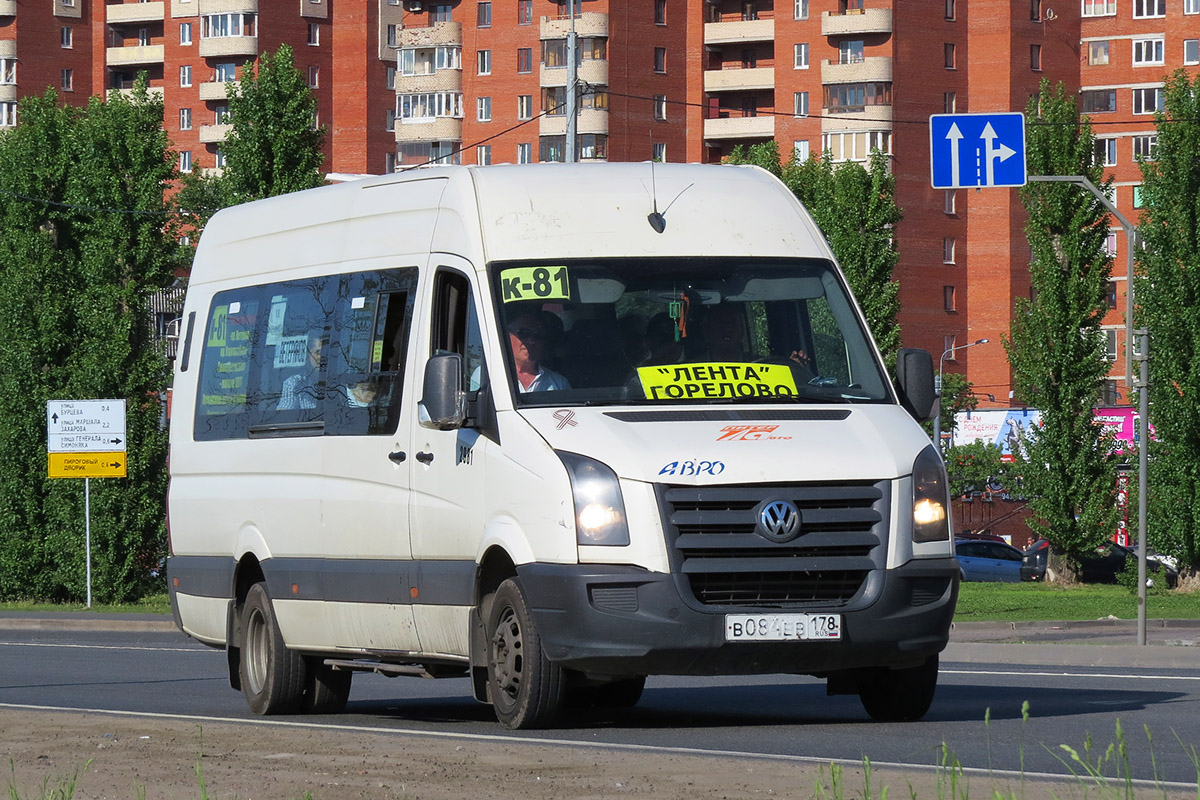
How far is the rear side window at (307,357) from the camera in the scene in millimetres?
12195

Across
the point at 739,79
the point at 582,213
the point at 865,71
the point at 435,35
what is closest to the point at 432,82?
the point at 435,35

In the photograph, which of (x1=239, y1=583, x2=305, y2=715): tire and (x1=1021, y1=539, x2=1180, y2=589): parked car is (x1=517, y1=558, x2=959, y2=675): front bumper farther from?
(x1=1021, y1=539, x2=1180, y2=589): parked car

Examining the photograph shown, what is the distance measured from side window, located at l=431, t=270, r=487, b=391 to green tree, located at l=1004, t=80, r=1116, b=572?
39817 mm

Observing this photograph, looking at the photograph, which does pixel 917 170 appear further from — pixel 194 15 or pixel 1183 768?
pixel 1183 768

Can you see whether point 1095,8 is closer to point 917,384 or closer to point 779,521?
Result: point 917,384

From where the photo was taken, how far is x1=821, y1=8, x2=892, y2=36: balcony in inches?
3999

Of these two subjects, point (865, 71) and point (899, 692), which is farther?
point (865, 71)

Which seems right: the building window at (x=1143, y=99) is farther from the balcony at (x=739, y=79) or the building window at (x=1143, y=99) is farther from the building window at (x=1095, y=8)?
the balcony at (x=739, y=79)

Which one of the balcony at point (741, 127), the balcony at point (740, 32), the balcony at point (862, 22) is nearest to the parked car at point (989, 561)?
the balcony at point (862, 22)

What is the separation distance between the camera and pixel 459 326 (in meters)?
11.6

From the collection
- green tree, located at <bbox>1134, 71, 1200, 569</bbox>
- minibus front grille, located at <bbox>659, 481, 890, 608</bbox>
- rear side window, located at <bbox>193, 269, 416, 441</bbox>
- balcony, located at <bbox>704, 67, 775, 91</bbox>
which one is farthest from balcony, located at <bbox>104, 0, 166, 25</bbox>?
minibus front grille, located at <bbox>659, 481, 890, 608</bbox>

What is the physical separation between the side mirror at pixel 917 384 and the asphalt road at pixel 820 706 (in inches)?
63.1

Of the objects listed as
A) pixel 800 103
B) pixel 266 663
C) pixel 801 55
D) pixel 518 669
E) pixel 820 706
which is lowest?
pixel 820 706

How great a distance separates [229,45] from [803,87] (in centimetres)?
3436
